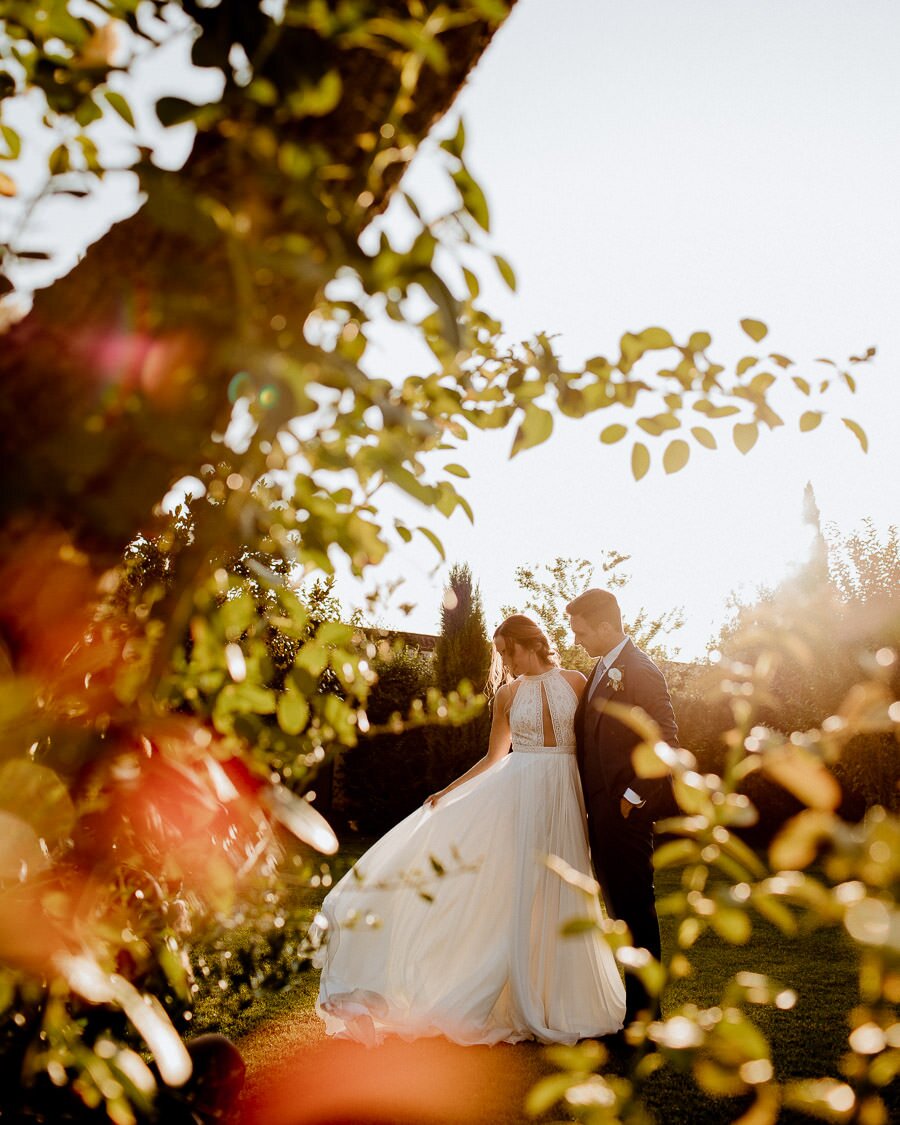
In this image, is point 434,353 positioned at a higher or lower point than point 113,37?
lower

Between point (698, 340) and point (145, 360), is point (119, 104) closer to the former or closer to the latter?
point (145, 360)

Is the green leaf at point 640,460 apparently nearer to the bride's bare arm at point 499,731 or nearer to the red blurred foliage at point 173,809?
the red blurred foliage at point 173,809

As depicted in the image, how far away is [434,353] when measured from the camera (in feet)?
3.24

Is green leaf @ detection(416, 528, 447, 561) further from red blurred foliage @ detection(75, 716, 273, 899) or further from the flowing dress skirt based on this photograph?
the flowing dress skirt

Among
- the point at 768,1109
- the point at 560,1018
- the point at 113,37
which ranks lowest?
the point at 560,1018

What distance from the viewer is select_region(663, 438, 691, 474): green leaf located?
41.6 inches

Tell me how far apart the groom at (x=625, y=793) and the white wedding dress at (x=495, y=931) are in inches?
9.6

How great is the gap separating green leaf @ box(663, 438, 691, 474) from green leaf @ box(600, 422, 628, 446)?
61mm

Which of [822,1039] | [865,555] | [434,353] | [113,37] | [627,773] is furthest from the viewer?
[865,555]

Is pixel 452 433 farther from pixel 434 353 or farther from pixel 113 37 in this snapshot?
pixel 113 37

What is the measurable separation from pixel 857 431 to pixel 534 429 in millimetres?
415

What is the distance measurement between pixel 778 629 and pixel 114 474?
0.54 meters

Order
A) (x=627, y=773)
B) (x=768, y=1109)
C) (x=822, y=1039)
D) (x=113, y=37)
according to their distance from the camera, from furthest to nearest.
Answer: (x=627, y=773)
(x=822, y=1039)
(x=113, y=37)
(x=768, y=1109)

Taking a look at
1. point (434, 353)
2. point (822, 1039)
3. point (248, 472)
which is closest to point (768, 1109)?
point (248, 472)
